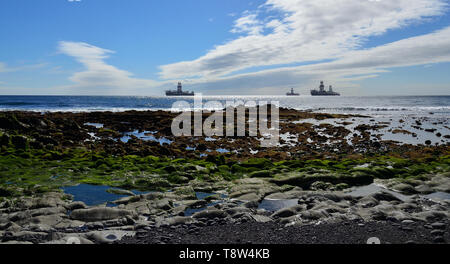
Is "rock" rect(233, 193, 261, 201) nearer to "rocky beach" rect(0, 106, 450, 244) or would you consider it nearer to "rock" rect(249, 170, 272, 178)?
"rocky beach" rect(0, 106, 450, 244)

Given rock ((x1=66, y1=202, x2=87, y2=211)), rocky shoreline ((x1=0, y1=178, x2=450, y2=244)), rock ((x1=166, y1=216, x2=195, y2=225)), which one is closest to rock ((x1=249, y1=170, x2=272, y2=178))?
rocky shoreline ((x1=0, y1=178, x2=450, y2=244))

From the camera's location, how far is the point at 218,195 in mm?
9406

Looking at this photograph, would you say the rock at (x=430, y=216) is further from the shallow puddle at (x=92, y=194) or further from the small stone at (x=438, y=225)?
the shallow puddle at (x=92, y=194)

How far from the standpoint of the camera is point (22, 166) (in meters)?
13.2

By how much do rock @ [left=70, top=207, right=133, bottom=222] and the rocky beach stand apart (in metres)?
0.02


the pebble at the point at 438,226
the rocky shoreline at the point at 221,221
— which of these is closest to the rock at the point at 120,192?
the rocky shoreline at the point at 221,221

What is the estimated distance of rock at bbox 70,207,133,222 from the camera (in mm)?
7178

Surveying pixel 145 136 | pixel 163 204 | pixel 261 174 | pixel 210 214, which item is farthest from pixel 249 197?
pixel 145 136

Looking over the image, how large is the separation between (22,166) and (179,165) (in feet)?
22.5

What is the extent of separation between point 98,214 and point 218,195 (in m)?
3.55

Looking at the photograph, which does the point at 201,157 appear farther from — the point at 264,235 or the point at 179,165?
the point at 264,235

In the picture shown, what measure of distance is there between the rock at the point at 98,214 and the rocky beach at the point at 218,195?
25 millimetres

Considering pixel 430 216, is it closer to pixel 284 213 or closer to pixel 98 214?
pixel 284 213
